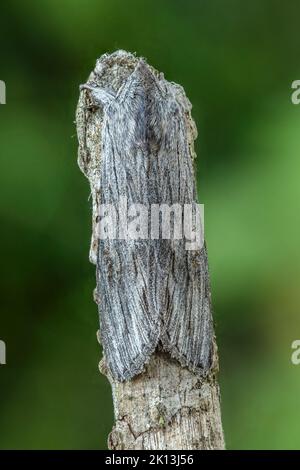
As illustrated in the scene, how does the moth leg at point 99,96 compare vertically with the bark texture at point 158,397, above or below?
above

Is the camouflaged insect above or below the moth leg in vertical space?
below

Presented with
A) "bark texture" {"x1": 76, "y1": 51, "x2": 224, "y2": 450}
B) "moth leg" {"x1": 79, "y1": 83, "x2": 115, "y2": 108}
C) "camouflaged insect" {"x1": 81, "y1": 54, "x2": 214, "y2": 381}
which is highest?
"moth leg" {"x1": 79, "y1": 83, "x2": 115, "y2": 108}

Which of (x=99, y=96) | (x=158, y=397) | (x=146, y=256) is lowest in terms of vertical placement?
(x=158, y=397)

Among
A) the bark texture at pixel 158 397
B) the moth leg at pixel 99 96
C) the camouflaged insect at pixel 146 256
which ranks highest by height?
the moth leg at pixel 99 96

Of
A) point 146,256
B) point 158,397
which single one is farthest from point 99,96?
point 158,397

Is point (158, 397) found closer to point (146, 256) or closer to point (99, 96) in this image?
point (146, 256)

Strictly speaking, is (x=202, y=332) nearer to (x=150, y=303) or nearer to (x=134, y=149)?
(x=150, y=303)
